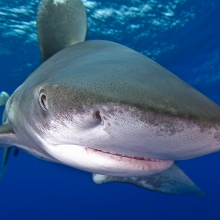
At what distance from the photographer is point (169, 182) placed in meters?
4.22

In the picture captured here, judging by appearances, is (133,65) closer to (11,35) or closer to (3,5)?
(3,5)

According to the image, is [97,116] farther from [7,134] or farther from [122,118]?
[7,134]

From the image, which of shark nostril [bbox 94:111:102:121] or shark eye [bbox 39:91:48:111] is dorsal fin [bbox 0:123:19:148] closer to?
shark eye [bbox 39:91:48:111]

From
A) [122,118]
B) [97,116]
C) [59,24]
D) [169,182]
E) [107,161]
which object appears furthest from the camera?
[169,182]

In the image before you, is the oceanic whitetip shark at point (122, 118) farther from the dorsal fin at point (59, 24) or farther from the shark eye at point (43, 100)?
the dorsal fin at point (59, 24)

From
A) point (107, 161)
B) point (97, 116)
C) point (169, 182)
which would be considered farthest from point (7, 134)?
point (169, 182)

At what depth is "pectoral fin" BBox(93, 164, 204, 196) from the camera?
4.14 m

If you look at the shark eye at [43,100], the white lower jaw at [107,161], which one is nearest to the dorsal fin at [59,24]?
the shark eye at [43,100]

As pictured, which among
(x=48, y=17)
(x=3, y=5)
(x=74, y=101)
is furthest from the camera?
(x=3, y=5)

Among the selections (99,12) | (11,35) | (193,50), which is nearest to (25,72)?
(11,35)

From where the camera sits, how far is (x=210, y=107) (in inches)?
59.9

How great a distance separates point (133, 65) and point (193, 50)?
12.9 metres

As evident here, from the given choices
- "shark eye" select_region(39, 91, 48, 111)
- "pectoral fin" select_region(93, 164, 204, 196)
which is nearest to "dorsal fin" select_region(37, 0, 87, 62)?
"pectoral fin" select_region(93, 164, 204, 196)

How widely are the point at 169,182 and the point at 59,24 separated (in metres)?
3.11
